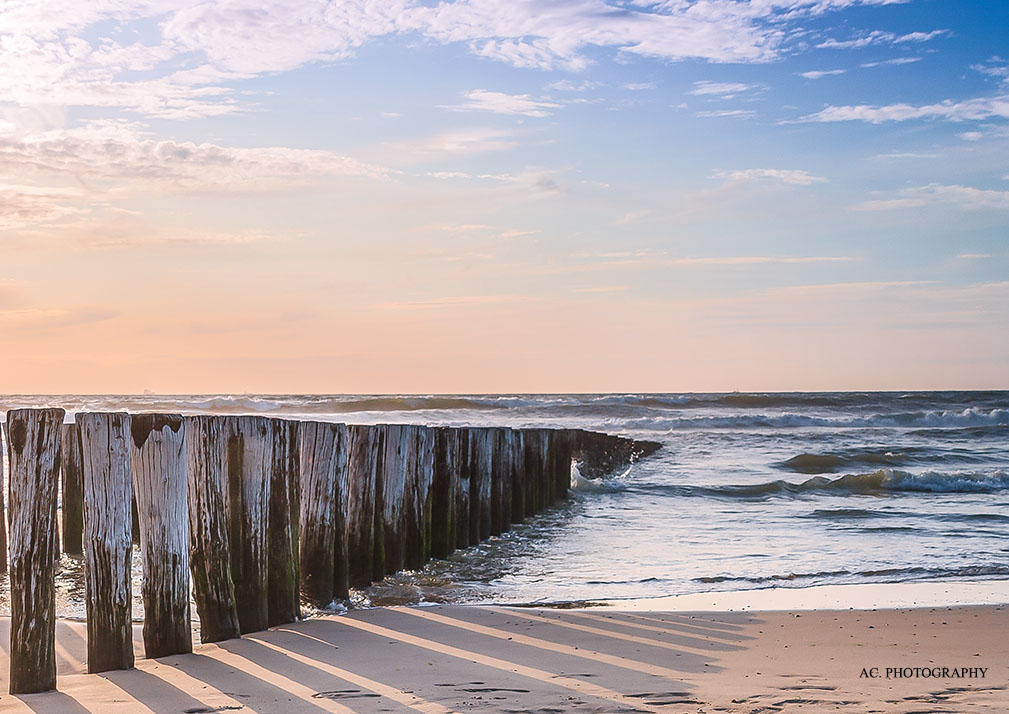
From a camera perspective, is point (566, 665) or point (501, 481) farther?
point (501, 481)

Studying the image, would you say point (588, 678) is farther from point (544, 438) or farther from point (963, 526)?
point (544, 438)

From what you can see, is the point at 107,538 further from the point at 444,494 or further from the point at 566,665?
the point at 444,494

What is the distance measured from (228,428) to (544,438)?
30.4ft

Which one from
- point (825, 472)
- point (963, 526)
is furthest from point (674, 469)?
point (963, 526)

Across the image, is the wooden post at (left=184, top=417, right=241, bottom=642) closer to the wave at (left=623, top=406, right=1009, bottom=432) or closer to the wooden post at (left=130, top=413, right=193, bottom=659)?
the wooden post at (left=130, top=413, right=193, bottom=659)

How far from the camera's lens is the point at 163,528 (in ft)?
15.9

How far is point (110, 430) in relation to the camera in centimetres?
455

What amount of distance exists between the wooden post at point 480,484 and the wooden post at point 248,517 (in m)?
4.76

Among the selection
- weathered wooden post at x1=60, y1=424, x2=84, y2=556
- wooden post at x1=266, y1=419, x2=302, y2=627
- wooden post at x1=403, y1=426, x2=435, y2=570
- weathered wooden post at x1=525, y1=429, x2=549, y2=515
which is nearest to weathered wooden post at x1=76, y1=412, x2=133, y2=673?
wooden post at x1=266, y1=419, x2=302, y2=627

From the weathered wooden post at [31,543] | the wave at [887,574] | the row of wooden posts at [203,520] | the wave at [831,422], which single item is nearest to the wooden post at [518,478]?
the row of wooden posts at [203,520]

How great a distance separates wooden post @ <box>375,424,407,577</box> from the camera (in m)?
7.81

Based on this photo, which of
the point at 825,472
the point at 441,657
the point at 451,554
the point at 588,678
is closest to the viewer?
the point at 588,678

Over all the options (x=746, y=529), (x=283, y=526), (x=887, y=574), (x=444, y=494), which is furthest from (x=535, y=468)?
(x=283, y=526)

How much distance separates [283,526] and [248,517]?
39cm
